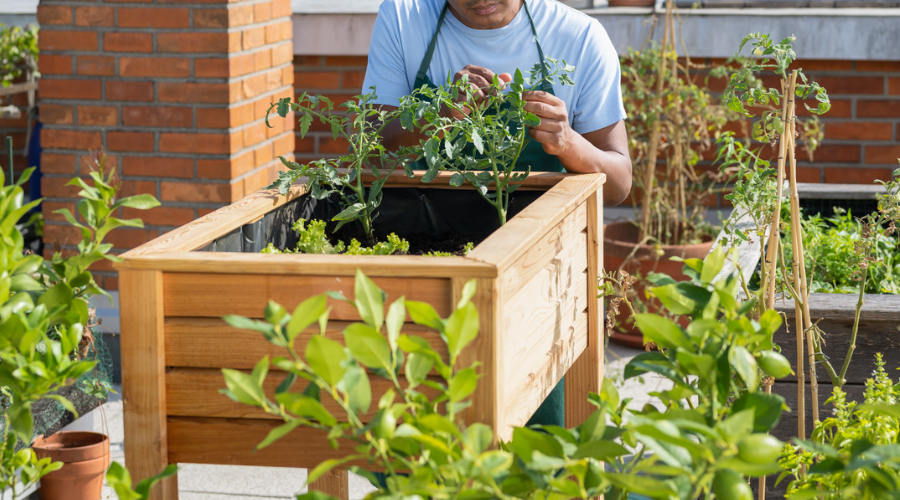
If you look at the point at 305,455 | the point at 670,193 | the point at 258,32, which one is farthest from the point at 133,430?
the point at 670,193

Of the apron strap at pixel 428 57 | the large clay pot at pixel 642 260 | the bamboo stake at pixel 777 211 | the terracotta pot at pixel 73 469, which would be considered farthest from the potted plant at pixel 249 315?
the large clay pot at pixel 642 260

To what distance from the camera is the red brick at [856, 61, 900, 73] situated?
4613 millimetres

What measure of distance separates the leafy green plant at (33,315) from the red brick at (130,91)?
2.52m

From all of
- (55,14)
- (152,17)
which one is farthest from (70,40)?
(152,17)

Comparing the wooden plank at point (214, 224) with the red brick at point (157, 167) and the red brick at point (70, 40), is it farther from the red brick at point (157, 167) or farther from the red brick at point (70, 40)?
the red brick at point (70, 40)

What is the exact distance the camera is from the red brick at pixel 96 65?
3.59 m

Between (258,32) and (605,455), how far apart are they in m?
3.05

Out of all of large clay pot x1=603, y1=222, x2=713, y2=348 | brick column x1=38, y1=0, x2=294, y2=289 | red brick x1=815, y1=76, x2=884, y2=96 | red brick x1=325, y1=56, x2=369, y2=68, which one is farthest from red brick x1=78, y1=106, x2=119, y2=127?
red brick x1=815, y1=76, x2=884, y2=96

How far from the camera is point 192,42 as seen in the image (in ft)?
11.5

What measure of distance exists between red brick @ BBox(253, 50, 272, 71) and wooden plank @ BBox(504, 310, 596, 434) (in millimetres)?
2200

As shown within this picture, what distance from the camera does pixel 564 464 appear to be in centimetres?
93

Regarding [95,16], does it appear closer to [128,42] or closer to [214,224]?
[128,42]

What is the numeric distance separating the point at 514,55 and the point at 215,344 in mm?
1149

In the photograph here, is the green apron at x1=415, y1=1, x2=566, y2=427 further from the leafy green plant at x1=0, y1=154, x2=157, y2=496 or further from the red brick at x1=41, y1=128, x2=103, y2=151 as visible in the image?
the red brick at x1=41, y1=128, x2=103, y2=151
